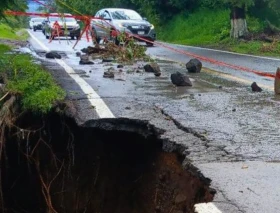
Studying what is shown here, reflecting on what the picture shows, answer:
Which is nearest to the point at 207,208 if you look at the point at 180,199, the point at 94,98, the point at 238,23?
the point at 180,199

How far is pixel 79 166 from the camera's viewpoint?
23.7ft

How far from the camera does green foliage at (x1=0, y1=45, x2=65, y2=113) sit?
6.68m

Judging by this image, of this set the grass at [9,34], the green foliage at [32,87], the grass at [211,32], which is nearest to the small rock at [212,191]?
the green foliage at [32,87]

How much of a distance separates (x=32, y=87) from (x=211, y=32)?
24.6 m

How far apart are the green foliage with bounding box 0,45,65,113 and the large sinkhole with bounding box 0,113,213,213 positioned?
194 millimetres

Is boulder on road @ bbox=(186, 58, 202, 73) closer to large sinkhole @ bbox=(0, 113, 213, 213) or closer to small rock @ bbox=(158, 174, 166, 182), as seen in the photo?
large sinkhole @ bbox=(0, 113, 213, 213)

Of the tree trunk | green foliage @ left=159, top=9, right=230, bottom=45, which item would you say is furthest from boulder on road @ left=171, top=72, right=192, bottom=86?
green foliage @ left=159, top=9, right=230, bottom=45

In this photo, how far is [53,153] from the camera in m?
6.73

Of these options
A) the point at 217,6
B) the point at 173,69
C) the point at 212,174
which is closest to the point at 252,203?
the point at 212,174

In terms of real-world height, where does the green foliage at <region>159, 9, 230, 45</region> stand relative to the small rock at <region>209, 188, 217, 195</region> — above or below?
below

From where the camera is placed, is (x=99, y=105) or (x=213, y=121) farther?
(x=99, y=105)

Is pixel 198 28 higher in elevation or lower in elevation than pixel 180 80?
lower

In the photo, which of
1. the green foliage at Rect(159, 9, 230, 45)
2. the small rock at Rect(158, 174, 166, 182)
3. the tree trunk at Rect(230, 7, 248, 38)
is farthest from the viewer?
the green foliage at Rect(159, 9, 230, 45)

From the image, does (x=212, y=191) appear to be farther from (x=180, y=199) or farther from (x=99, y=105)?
(x=99, y=105)
